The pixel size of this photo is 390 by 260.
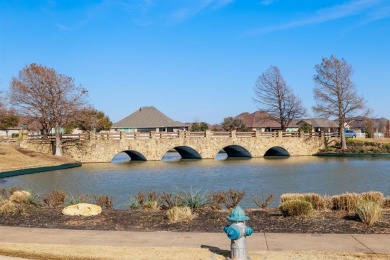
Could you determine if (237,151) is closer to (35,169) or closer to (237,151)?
(237,151)

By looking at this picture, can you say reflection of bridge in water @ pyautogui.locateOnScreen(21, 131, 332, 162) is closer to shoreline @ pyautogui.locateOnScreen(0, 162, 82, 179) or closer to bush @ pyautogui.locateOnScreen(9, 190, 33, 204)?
shoreline @ pyautogui.locateOnScreen(0, 162, 82, 179)

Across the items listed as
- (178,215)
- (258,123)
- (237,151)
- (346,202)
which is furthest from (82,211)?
(258,123)

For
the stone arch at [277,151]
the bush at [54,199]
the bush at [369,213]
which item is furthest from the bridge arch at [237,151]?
the bush at [369,213]

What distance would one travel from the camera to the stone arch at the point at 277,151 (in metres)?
64.1

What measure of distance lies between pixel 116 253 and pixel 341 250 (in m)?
4.40

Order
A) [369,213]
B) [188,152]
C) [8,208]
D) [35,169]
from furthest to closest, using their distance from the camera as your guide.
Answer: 1. [188,152]
2. [35,169]
3. [8,208]
4. [369,213]

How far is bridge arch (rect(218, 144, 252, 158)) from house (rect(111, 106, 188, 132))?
16.6 m

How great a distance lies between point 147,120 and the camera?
80625 millimetres

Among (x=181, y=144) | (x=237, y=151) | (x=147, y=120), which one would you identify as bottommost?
(x=237, y=151)

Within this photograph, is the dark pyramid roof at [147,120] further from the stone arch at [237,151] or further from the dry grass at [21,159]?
the dry grass at [21,159]

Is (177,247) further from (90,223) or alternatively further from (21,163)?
(21,163)

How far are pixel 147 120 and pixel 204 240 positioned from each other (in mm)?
71624

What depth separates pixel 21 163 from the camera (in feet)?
133

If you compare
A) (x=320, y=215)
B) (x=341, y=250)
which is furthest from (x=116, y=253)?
(x=320, y=215)
